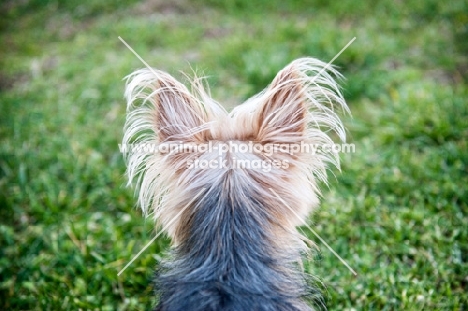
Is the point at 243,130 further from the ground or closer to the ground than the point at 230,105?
closer to the ground

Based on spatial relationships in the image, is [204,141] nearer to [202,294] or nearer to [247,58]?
[202,294]

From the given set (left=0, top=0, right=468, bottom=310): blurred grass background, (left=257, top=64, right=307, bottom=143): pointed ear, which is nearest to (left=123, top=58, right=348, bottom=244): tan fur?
(left=257, top=64, right=307, bottom=143): pointed ear

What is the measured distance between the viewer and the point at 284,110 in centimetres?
228

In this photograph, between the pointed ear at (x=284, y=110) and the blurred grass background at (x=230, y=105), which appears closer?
the pointed ear at (x=284, y=110)

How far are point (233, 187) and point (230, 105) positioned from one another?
3096 millimetres

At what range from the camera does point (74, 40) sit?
6.71m

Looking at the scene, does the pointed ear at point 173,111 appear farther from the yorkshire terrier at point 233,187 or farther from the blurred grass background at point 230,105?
the blurred grass background at point 230,105

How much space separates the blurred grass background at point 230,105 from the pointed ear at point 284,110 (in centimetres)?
142

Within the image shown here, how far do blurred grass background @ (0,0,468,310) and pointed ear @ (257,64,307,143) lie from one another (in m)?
1.42

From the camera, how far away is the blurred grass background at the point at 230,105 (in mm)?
3324

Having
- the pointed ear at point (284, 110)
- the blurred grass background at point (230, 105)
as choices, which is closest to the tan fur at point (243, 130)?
the pointed ear at point (284, 110)

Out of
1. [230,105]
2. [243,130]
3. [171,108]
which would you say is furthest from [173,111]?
[230,105]

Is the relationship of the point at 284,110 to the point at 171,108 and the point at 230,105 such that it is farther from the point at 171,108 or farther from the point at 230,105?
the point at 230,105

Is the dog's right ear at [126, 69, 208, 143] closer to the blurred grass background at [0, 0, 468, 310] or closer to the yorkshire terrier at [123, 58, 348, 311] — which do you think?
the yorkshire terrier at [123, 58, 348, 311]
